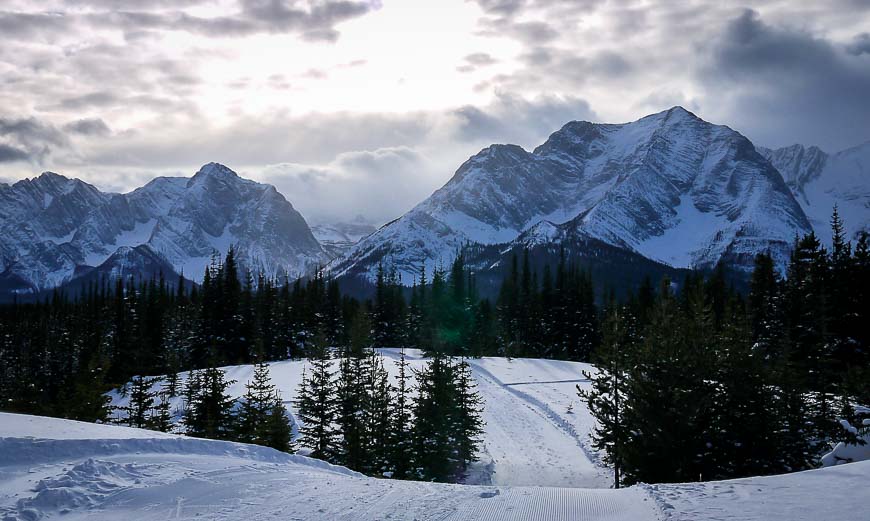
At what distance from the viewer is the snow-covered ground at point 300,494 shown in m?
11.7

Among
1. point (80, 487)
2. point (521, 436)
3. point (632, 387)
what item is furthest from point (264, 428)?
point (632, 387)

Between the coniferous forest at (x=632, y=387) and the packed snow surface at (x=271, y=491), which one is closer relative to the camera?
the packed snow surface at (x=271, y=491)

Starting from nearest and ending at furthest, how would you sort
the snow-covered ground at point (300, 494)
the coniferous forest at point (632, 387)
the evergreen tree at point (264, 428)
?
the snow-covered ground at point (300, 494) → the coniferous forest at point (632, 387) → the evergreen tree at point (264, 428)

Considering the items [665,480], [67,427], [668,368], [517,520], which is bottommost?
[665,480]

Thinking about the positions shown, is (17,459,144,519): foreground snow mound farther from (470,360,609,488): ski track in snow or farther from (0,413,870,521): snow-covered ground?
(470,360,609,488): ski track in snow

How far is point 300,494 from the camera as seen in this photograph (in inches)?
528

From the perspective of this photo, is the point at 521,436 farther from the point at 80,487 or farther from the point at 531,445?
the point at 80,487

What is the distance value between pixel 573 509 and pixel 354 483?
5.70 meters

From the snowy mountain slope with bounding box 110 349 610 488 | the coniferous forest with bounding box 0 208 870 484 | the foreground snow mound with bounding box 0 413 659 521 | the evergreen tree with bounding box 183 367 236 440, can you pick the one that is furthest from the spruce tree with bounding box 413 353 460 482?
the foreground snow mound with bounding box 0 413 659 521

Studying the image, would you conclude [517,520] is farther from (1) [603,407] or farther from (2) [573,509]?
(1) [603,407]

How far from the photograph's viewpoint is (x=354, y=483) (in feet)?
48.8

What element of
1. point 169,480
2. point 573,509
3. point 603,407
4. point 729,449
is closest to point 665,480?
point 729,449

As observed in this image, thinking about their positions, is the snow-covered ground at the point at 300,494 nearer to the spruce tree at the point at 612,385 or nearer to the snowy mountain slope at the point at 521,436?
the spruce tree at the point at 612,385

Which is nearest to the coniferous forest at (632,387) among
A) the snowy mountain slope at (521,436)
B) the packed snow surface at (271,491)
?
the snowy mountain slope at (521,436)
